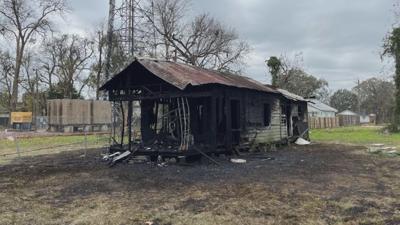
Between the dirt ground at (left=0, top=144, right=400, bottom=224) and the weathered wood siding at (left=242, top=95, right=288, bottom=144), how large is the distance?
15.4 feet

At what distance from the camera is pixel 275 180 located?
1059cm

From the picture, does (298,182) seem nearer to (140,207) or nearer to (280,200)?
(280,200)

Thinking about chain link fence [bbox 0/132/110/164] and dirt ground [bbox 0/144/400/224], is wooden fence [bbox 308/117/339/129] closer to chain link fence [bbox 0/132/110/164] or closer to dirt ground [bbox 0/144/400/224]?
chain link fence [bbox 0/132/110/164]

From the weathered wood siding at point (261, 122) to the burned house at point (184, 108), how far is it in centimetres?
4

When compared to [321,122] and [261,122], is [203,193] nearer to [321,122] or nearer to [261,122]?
[261,122]

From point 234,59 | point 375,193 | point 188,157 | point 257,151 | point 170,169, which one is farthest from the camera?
point 234,59

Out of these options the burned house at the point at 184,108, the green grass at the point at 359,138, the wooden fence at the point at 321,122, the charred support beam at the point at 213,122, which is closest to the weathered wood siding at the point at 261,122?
the burned house at the point at 184,108

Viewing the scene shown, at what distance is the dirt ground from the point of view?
6910 mm

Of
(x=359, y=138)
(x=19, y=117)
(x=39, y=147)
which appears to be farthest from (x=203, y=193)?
(x=19, y=117)

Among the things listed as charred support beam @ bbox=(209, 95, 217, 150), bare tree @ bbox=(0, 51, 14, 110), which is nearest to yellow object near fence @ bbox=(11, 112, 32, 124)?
bare tree @ bbox=(0, 51, 14, 110)

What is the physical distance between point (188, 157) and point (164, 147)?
1.16 m

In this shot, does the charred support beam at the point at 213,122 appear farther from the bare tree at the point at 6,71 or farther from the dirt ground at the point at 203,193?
the bare tree at the point at 6,71

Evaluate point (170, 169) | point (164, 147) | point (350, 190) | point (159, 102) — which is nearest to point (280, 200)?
point (350, 190)

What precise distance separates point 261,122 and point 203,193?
11.8 metres
